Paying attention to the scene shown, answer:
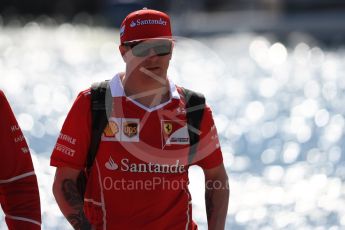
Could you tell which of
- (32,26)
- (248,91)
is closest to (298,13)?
(32,26)

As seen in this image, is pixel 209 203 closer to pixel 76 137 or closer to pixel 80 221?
pixel 80 221

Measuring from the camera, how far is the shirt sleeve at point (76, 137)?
4.76 metres

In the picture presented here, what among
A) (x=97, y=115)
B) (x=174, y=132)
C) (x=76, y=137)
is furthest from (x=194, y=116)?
(x=76, y=137)

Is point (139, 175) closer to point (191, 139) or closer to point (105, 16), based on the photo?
point (191, 139)

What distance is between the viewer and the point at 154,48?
15.6ft

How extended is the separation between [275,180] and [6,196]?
424 inches

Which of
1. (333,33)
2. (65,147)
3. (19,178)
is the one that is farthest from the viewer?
(333,33)

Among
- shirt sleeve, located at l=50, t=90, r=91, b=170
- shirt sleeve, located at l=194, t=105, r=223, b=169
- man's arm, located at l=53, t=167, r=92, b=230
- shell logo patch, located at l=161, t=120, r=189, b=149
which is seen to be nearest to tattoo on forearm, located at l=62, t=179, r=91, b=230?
man's arm, located at l=53, t=167, r=92, b=230

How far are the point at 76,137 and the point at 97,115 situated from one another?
0.44 feet

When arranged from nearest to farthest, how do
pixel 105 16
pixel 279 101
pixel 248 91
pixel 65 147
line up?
pixel 65 147 → pixel 279 101 → pixel 248 91 → pixel 105 16

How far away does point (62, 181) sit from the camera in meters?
4.84

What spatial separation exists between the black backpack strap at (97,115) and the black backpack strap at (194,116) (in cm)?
37

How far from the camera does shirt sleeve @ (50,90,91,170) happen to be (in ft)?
15.6

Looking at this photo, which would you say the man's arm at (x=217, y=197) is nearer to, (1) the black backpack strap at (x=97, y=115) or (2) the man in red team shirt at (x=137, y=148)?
(2) the man in red team shirt at (x=137, y=148)
